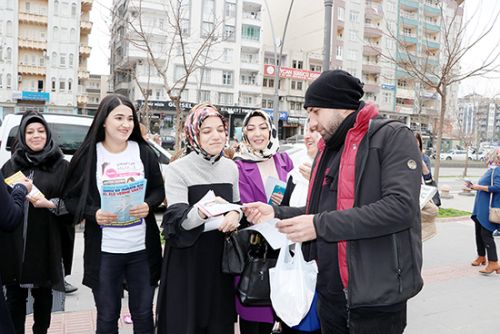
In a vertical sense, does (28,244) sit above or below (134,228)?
below

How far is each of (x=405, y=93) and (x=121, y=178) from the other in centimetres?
5523

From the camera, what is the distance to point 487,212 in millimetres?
6070

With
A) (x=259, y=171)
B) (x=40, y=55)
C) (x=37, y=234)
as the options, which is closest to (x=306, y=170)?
(x=259, y=171)

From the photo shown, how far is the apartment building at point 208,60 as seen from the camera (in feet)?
129

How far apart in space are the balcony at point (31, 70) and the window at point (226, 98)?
16679 mm

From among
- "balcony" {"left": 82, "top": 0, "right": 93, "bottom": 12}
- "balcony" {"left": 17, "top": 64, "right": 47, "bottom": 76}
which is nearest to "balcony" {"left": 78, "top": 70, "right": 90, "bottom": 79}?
"balcony" {"left": 17, "top": 64, "right": 47, "bottom": 76}

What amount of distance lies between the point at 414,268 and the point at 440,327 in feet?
9.22

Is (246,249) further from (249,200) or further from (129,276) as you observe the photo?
(129,276)

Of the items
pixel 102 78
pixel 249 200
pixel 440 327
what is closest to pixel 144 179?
pixel 249 200

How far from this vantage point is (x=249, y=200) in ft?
10.9

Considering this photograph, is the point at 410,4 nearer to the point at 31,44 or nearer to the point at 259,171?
the point at 31,44

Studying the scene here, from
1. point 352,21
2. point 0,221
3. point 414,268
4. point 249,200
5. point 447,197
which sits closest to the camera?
point 414,268

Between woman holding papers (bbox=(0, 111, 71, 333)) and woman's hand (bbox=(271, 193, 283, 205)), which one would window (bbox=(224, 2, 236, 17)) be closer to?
woman holding papers (bbox=(0, 111, 71, 333))

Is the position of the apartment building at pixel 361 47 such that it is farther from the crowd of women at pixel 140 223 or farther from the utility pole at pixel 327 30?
the crowd of women at pixel 140 223
